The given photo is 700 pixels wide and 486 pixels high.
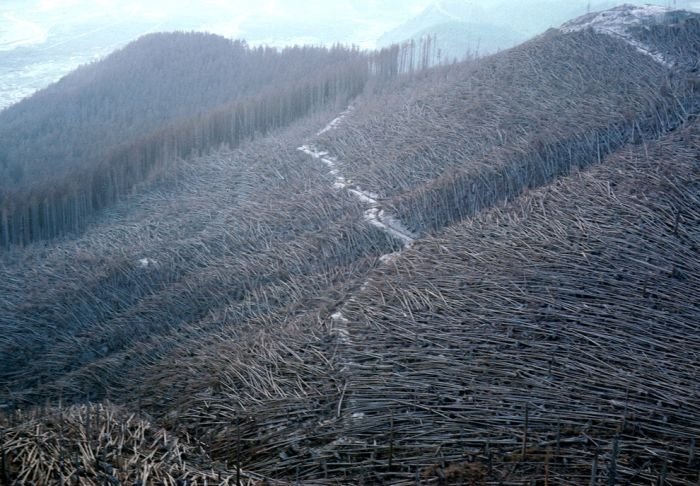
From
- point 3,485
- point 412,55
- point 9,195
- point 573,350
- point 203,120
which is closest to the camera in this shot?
point 3,485

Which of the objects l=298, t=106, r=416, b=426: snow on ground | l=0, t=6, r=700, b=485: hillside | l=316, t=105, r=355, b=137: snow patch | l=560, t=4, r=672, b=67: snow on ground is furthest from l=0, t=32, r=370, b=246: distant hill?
l=560, t=4, r=672, b=67: snow on ground

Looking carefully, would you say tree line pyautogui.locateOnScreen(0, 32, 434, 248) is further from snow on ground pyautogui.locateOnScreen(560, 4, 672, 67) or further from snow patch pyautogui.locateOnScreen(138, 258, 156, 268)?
snow on ground pyautogui.locateOnScreen(560, 4, 672, 67)

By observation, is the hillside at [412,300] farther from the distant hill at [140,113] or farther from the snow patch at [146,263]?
the distant hill at [140,113]

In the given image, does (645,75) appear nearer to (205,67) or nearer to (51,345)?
(51,345)

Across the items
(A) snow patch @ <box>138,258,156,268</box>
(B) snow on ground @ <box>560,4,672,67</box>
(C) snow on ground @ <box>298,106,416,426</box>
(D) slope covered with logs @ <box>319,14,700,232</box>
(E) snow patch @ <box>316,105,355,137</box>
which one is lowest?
(A) snow patch @ <box>138,258,156,268</box>

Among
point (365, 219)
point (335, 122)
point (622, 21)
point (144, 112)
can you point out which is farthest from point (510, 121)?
point (144, 112)

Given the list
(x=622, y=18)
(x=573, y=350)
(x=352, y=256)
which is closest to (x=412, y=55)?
(x=622, y=18)
